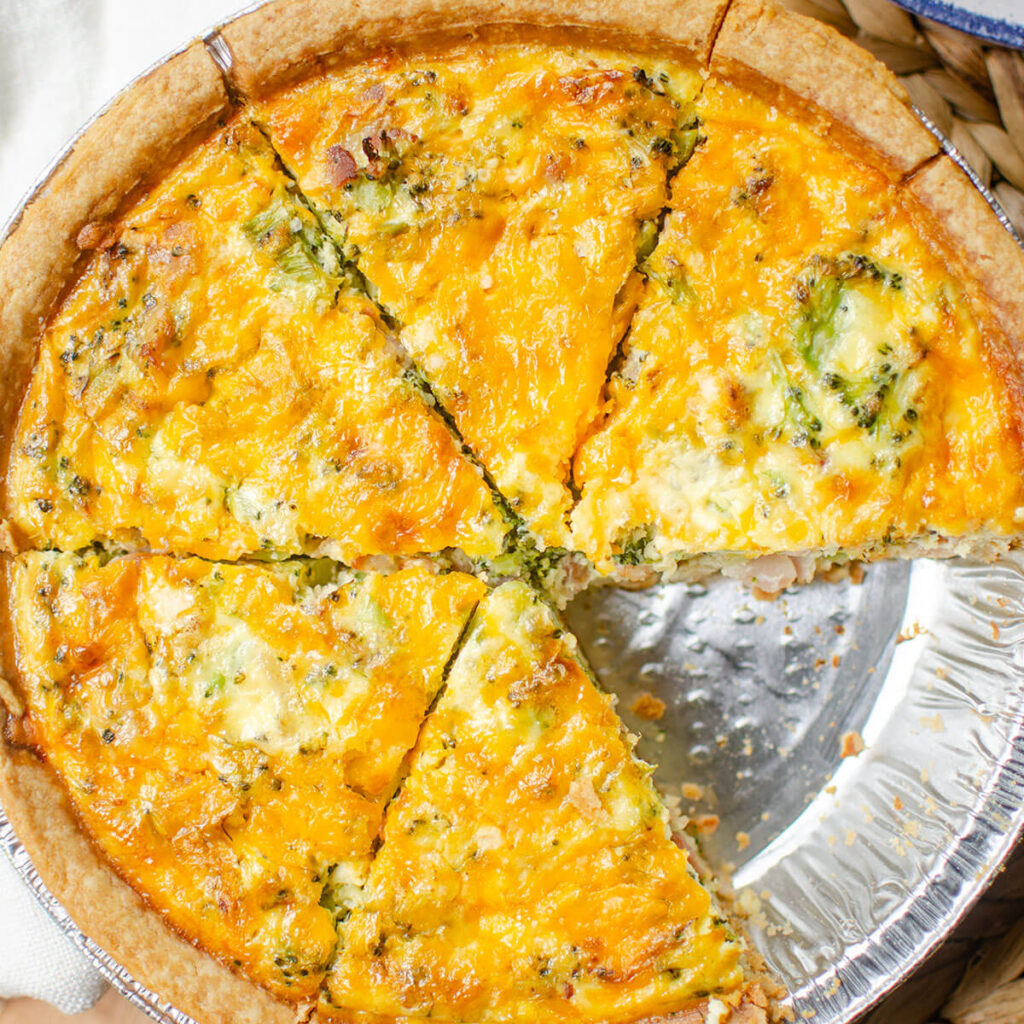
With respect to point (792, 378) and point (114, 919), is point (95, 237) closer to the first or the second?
point (114, 919)

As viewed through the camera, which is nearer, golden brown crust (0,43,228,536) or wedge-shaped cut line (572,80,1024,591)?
wedge-shaped cut line (572,80,1024,591)

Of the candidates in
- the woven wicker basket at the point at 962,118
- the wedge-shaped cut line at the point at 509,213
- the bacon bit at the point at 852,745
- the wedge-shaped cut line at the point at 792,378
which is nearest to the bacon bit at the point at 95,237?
the wedge-shaped cut line at the point at 509,213

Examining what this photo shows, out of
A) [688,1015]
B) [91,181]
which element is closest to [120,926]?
[688,1015]

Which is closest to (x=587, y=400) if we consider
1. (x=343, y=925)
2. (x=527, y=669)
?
(x=527, y=669)

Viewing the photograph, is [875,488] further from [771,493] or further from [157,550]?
[157,550]

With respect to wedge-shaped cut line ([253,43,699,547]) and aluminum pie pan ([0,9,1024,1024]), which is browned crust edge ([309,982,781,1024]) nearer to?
aluminum pie pan ([0,9,1024,1024])

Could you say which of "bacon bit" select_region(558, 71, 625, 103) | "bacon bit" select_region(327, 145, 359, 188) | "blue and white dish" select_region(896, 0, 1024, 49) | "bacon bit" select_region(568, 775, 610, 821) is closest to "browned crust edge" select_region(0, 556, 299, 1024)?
"bacon bit" select_region(568, 775, 610, 821)

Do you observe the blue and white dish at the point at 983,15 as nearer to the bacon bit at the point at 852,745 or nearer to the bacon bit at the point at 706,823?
the bacon bit at the point at 852,745

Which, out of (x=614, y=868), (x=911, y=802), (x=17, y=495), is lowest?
(x=911, y=802)
